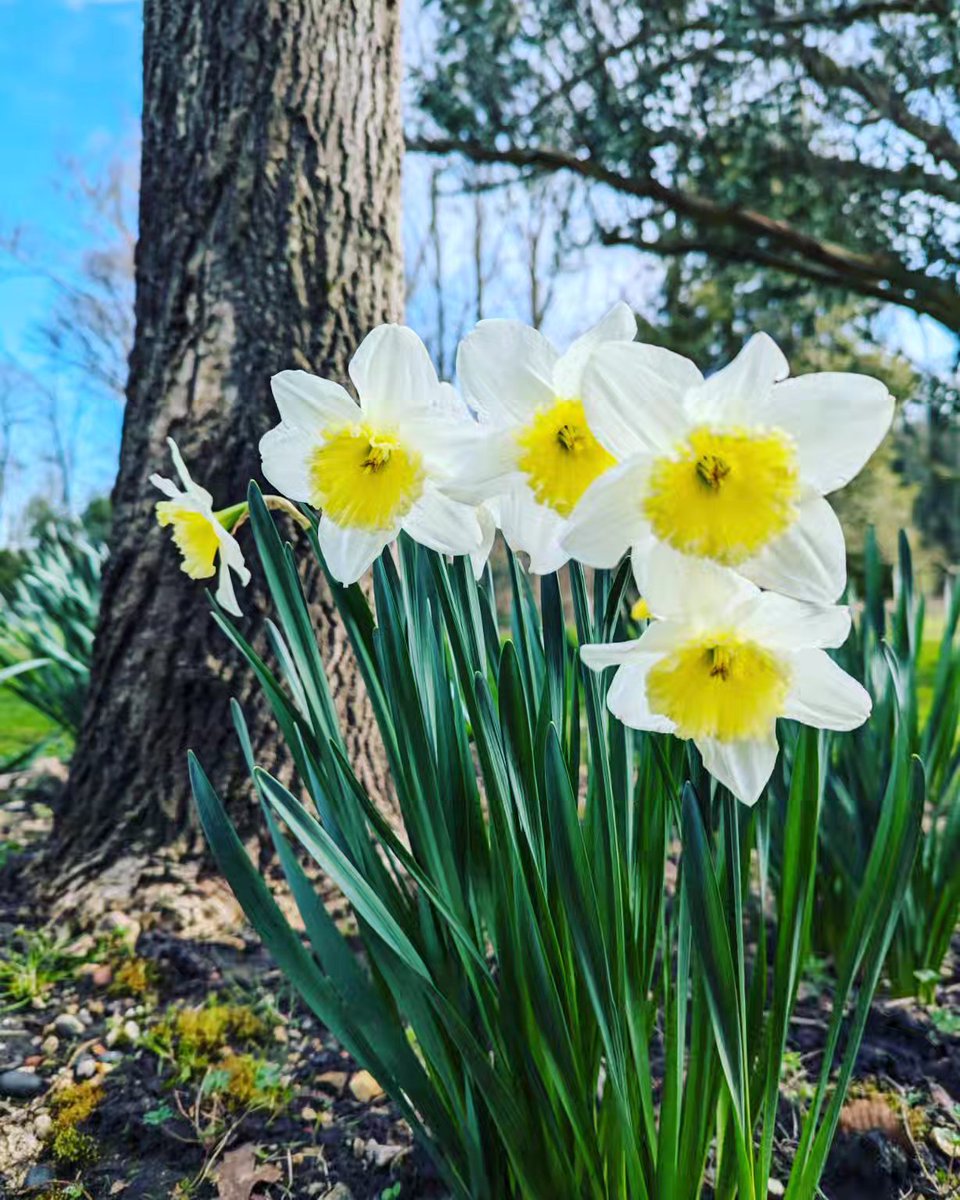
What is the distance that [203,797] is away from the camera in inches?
33.4

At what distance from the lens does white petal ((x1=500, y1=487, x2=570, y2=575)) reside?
0.75m

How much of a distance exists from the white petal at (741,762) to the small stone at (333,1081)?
38.3 inches

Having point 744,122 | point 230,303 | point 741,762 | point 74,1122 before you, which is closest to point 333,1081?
point 74,1122

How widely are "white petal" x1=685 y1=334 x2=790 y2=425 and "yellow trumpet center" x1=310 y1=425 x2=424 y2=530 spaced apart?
252mm

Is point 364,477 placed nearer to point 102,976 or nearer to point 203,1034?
point 203,1034

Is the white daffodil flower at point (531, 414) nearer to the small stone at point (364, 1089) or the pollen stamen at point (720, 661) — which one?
the pollen stamen at point (720, 661)

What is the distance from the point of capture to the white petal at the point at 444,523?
79cm

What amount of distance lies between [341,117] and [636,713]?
6.01ft

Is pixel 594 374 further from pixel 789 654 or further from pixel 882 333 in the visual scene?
pixel 882 333

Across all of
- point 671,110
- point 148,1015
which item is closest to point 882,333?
point 671,110

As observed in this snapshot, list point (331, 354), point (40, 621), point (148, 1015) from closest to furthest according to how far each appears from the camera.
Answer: point (148, 1015), point (331, 354), point (40, 621)

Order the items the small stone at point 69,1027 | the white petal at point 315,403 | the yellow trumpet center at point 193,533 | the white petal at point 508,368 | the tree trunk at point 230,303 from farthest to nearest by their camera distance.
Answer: the tree trunk at point 230,303 → the small stone at point 69,1027 → the yellow trumpet center at point 193,533 → the white petal at point 315,403 → the white petal at point 508,368

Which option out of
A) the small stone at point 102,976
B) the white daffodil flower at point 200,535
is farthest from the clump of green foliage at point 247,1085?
Result: the white daffodil flower at point 200,535

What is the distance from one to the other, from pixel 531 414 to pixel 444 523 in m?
0.14
